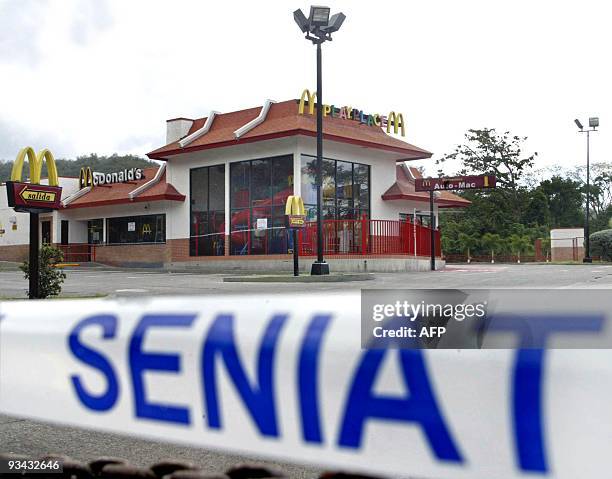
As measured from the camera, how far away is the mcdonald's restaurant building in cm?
2850

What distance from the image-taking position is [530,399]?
1736mm

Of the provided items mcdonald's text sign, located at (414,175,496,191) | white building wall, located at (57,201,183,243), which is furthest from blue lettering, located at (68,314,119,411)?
white building wall, located at (57,201,183,243)

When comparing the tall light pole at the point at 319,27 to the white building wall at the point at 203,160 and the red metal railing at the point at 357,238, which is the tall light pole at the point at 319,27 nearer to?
the red metal railing at the point at 357,238

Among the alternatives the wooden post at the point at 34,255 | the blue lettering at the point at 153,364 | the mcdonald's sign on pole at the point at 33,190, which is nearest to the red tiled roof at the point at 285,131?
the mcdonald's sign on pole at the point at 33,190

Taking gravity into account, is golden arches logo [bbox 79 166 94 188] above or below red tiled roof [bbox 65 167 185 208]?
above

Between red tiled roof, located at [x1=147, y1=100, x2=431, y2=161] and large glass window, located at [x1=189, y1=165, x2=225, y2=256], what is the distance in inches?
62.8

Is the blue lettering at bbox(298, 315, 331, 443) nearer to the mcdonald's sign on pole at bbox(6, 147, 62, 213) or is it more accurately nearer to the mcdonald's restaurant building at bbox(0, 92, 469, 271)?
the mcdonald's sign on pole at bbox(6, 147, 62, 213)

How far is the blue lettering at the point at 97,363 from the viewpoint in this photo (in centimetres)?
234

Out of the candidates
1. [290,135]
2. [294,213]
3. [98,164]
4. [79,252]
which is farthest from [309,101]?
[98,164]

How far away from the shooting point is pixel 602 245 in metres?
42.4

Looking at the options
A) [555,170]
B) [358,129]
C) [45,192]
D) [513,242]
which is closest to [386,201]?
[358,129]

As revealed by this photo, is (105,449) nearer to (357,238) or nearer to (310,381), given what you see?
(310,381)

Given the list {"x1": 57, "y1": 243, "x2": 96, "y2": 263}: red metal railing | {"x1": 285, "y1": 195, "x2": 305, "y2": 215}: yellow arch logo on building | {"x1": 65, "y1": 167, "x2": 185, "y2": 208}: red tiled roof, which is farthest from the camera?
{"x1": 57, "y1": 243, "x2": 96, "y2": 263}: red metal railing

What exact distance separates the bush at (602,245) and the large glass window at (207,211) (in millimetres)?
24116
